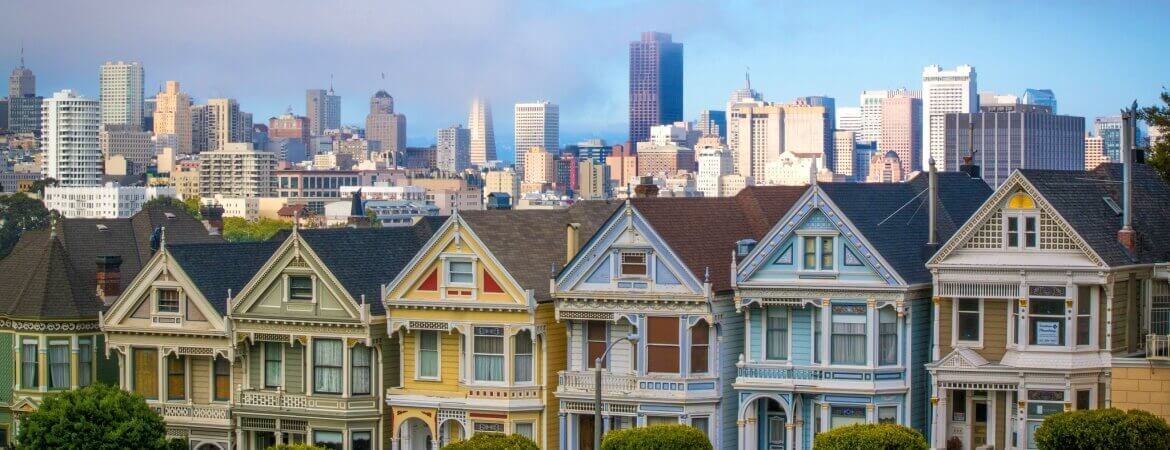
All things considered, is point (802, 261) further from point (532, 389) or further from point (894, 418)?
point (532, 389)

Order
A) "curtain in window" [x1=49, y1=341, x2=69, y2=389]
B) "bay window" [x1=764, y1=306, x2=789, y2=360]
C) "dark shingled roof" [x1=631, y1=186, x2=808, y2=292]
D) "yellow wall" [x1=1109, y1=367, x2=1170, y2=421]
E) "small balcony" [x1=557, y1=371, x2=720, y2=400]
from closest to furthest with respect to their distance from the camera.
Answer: "yellow wall" [x1=1109, y1=367, x2=1170, y2=421], "bay window" [x1=764, y1=306, x2=789, y2=360], "small balcony" [x1=557, y1=371, x2=720, y2=400], "dark shingled roof" [x1=631, y1=186, x2=808, y2=292], "curtain in window" [x1=49, y1=341, x2=69, y2=389]

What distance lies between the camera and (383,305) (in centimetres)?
4606

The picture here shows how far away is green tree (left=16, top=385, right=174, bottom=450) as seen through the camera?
47.0 m

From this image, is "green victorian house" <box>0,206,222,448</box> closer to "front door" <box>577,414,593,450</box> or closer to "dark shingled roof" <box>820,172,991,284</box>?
"front door" <box>577,414,593,450</box>

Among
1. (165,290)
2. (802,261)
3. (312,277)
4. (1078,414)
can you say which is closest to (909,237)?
(802,261)

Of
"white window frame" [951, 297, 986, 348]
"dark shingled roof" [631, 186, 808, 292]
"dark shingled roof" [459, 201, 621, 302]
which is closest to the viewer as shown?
"white window frame" [951, 297, 986, 348]

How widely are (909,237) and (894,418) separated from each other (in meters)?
3.35

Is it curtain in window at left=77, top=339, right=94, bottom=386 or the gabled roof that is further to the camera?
curtain in window at left=77, top=339, right=94, bottom=386

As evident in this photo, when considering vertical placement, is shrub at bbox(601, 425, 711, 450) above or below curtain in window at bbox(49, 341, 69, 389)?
below

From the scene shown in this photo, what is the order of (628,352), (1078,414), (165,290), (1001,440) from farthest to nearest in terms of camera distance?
(165,290) < (628,352) < (1001,440) < (1078,414)

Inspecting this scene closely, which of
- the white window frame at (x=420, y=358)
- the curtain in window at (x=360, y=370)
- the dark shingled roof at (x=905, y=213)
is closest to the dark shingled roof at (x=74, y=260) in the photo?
the curtain in window at (x=360, y=370)

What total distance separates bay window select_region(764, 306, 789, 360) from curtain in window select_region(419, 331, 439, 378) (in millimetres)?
6962

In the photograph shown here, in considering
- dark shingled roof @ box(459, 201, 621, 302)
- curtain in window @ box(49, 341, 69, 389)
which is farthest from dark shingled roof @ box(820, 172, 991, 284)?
curtain in window @ box(49, 341, 69, 389)

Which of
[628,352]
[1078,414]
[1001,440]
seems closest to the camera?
[1078,414]
